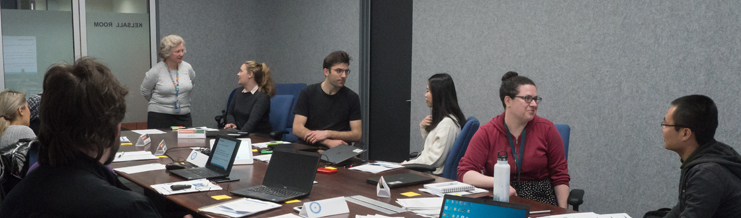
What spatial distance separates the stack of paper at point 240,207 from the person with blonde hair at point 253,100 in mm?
2676

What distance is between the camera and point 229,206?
1.89m

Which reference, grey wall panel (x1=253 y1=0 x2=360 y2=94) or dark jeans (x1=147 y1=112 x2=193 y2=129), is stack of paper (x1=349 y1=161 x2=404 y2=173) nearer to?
dark jeans (x1=147 y1=112 x2=193 y2=129)

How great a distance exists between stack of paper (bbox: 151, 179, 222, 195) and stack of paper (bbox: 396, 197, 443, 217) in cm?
76

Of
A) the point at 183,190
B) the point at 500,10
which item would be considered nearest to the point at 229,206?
the point at 183,190

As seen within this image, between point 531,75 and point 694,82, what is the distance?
114cm

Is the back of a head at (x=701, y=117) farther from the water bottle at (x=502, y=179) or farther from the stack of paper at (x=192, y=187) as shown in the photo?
the stack of paper at (x=192, y=187)

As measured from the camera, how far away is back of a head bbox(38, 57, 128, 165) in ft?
3.66

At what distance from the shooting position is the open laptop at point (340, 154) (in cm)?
280

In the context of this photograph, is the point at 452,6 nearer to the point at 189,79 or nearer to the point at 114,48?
the point at 189,79

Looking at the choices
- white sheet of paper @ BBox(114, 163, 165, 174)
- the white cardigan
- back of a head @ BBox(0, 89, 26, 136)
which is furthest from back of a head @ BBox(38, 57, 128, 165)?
back of a head @ BBox(0, 89, 26, 136)

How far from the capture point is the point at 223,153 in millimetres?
2492

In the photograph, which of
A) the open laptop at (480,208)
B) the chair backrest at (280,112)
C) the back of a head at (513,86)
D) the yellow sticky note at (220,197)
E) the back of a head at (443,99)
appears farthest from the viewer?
the chair backrest at (280,112)

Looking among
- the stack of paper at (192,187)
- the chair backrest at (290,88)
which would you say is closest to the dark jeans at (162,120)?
the chair backrest at (290,88)

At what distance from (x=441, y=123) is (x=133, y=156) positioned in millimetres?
1692
